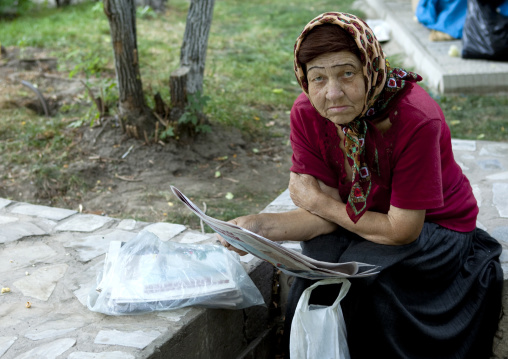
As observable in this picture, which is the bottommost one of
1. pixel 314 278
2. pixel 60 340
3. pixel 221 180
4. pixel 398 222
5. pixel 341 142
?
pixel 221 180

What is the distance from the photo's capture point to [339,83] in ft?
6.39

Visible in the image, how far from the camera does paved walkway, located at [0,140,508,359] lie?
1962mm

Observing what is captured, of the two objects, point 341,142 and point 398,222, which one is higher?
point 341,142

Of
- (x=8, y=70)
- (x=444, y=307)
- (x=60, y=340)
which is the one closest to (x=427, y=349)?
(x=444, y=307)

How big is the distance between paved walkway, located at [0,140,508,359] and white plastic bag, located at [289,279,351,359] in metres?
0.38

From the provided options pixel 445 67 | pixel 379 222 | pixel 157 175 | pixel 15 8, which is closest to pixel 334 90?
pixel 379 222

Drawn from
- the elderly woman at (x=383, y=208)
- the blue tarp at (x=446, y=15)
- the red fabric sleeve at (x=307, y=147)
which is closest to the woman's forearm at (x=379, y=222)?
the elderly woman at (x=383, y=208)

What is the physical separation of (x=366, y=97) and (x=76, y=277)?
4.88ft

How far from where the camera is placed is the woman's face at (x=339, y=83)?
192 cm

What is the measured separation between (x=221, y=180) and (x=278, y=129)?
125cm

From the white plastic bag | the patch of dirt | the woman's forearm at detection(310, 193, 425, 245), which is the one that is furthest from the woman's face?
the patch of dirt

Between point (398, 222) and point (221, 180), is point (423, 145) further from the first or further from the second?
point (221, 180)

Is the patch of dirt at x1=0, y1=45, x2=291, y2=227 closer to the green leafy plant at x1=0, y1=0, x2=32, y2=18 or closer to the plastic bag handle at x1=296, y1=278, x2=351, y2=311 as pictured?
the plastic bag handle at x1=296, y1=278, x2=351, y2=311

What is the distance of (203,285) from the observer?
2174 millimetres
